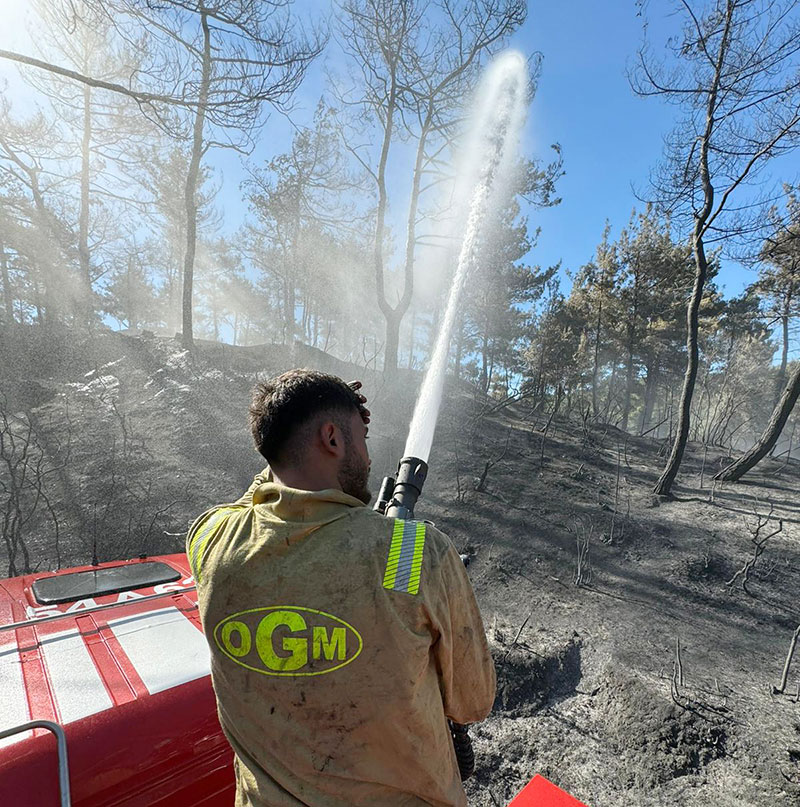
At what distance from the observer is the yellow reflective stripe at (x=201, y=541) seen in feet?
4.50

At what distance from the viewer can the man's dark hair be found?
4.41ft

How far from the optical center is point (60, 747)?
4.34 ft

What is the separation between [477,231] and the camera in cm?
1623

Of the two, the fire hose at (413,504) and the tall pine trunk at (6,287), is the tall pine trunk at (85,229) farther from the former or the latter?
the fire hose at (413,504)

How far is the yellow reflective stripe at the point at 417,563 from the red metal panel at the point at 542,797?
1.82 metres

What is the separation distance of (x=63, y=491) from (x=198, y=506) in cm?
227

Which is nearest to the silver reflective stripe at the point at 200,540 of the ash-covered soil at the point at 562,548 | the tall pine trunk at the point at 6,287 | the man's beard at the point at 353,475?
the man's beard at the point at 353,475

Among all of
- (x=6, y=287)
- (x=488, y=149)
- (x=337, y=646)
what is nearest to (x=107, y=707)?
(x=337, y=646)

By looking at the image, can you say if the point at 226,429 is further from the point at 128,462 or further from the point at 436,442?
the point at 436,442

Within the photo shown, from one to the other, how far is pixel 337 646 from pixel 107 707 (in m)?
1.11

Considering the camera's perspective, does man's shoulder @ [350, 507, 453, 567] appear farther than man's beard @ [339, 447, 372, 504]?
No

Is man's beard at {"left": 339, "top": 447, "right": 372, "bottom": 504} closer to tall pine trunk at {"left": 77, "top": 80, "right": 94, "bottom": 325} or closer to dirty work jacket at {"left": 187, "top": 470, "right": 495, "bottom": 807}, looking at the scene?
dirty work jacket at {"left": 187, "top": 470, "right": 495, "bottom": 807}

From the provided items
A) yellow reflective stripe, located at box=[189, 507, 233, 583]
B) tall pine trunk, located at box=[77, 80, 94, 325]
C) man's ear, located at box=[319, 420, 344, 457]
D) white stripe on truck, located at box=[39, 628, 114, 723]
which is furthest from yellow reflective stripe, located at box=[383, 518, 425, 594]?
tall pine trunk, located at box=[77, 80, 94, 325]

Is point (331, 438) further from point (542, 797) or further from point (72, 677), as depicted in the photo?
point (542, 797)
